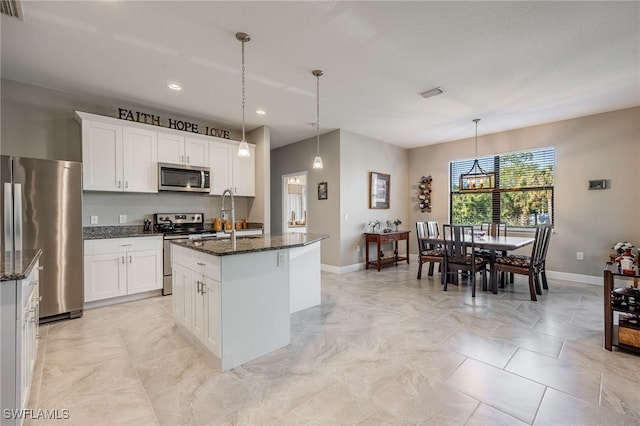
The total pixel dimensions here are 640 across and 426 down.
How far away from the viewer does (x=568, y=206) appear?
187 inches

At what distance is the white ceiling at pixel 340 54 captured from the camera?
2172 mm

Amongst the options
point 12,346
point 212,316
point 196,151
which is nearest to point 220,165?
point 196,151

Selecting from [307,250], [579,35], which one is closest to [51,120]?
[307,250]

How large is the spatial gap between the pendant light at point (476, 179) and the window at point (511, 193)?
66 millimetres

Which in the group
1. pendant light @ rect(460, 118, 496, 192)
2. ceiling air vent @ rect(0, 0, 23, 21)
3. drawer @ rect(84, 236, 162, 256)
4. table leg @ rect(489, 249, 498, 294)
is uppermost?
ceiling air vent @ rect(0, 0, 23, 21)

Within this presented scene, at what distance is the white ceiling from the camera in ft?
7.13

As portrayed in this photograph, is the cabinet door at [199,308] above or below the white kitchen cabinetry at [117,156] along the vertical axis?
below

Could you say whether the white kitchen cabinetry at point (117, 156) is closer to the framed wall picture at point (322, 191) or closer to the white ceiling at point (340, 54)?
Result: the white ceiling at point (340, 54)

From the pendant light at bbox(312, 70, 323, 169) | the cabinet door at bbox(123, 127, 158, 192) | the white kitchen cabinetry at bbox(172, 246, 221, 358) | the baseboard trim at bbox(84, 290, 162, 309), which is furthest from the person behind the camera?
the cabinet door at bbox(123, 127, 158, 192)

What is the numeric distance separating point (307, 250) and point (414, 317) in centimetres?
140

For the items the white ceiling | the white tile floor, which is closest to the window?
the white ceiling

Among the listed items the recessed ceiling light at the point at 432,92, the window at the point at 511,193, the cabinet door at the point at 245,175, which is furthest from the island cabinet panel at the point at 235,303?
the window at the point at 511,193

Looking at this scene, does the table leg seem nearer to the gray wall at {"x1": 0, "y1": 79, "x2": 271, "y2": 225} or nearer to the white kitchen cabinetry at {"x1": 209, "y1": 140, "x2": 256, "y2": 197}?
the white kitchen cabinetry at {"x1": 209, "y1": 140, "x2": 256, "y2": 197}

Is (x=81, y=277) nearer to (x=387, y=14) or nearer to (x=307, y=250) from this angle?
(x=307, y=250)
